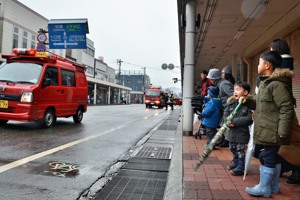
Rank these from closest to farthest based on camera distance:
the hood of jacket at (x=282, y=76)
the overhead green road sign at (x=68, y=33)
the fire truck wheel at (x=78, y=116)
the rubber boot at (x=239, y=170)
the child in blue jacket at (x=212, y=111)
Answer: the hood of jacket at (x=282, y=76), the rubber boot at (x=239, y=170), the child in blue jacket at (x=212, y=111), the fire truck wheel at (x=78, y=116), the overhead green road sign at (x=68, y=33)

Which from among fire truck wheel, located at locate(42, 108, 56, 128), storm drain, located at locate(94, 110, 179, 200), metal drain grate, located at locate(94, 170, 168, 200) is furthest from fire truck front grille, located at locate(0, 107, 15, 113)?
metal drain grate, located at locate(94, 170, 168, 200)

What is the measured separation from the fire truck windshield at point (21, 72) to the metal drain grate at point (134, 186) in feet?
16.9

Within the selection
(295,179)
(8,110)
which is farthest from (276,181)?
(8,110)

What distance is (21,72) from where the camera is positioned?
849cm

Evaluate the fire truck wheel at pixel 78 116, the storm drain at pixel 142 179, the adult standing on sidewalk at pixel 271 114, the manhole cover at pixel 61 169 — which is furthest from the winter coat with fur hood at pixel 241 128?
the fire truck wheel at pixel 78 116

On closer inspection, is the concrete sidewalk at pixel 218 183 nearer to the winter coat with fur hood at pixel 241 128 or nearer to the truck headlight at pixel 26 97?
the winter coat with fur hood at pixel 241 128

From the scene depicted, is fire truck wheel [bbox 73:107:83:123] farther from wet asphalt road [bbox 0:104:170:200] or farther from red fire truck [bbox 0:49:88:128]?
wet asphalt road [bbox 0:104:170:200]

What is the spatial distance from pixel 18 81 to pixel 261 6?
7.52 metres

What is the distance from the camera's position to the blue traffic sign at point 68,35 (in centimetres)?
2077

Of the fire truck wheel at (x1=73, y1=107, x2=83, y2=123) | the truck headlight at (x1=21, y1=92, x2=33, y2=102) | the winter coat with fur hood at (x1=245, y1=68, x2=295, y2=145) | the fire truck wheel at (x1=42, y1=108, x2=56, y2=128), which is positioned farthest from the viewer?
the fire truck wheel at (x1=73, y1=107, x2=83, y2=123)

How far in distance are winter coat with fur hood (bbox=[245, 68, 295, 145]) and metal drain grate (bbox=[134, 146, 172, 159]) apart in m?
2.79

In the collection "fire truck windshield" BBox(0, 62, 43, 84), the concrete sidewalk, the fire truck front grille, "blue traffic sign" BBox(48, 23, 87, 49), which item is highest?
"blue traffic sign" BBox(48, 23, 87, 49)

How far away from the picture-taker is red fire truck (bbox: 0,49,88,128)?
312 inches

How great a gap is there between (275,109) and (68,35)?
20.0m
